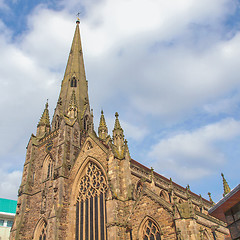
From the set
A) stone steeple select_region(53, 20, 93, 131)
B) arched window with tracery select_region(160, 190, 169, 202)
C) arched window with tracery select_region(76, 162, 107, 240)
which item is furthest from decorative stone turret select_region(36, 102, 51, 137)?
arched window with tracery select_region(160, 190, 169, 202)

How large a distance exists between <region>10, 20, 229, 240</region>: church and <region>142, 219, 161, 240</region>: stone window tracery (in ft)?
0.18

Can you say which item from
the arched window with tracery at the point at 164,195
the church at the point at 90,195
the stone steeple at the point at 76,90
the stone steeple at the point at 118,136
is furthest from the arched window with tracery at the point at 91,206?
the stone steeple at the point at 76,90

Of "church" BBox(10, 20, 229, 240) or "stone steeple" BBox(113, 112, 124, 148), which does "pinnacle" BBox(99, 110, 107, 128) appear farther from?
"stone steeple" BBox(113, 112, 124, 148)

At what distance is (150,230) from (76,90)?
20.3 meters

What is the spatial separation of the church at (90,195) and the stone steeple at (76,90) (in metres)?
0.17

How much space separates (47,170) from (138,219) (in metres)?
11.7

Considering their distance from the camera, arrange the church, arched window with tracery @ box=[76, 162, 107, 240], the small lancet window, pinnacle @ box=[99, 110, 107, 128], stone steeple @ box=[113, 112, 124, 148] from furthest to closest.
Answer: pinnacle @ box=[99, 110, 107, 128]
the small lancet window
stone steeple @ box=[113, 112, 124, 148]
arched window with tracery @ box=[76, 162, 107, 240]
the church

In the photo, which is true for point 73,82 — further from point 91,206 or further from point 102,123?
point 91,206

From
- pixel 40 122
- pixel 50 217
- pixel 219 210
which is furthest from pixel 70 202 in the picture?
pixel 219 210

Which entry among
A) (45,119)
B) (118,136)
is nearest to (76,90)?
(45,119)

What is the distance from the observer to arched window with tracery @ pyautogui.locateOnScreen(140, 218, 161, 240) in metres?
15.4

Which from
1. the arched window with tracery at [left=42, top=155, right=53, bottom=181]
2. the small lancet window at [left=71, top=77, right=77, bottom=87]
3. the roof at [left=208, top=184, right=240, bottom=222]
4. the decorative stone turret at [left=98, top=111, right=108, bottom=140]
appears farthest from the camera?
the small lancet window at [left=71, top=77, right=77, bottom=87]

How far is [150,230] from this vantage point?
15773 mm

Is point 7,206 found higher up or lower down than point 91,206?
higher up
